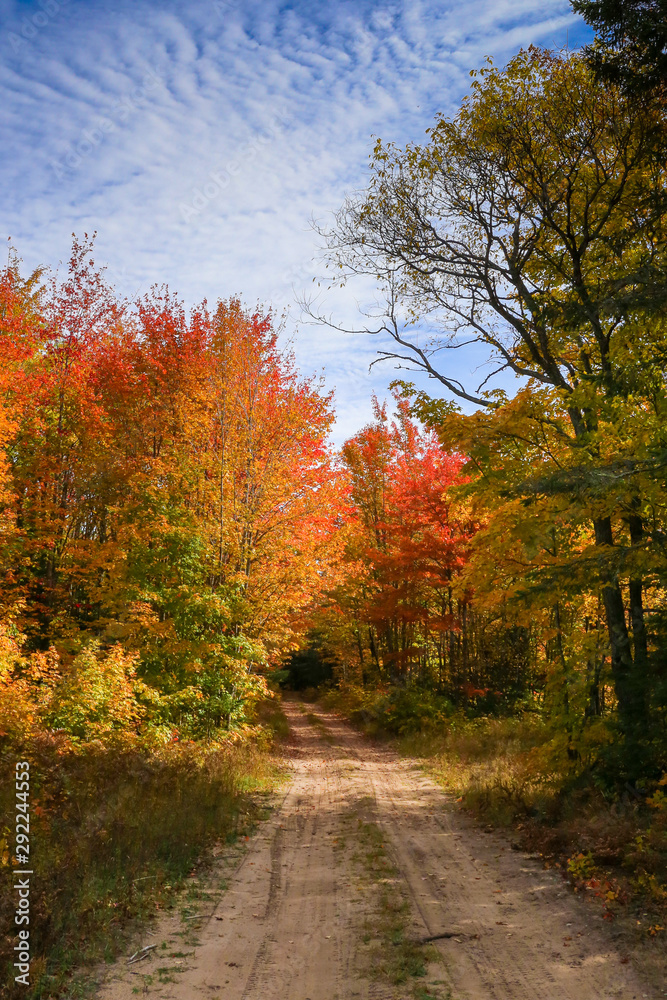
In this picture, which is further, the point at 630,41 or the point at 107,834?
the point at 630,41

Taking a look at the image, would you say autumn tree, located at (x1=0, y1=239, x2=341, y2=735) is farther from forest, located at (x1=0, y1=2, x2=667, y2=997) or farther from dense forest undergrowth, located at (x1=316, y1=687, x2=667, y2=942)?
dense forest undergrowth, located at (x1=316, y1=687, x2=667, y2=942)

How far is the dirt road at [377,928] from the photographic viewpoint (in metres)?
5.03

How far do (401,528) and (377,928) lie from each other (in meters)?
15.0

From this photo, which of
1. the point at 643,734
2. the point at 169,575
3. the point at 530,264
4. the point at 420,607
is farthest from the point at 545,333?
the point at 420,607

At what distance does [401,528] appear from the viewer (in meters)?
20.6

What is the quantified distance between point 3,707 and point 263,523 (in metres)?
7.39

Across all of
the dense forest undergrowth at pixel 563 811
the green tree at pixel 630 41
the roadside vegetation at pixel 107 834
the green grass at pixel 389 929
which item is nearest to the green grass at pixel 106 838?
the roadside vegetation at pixel 107 834

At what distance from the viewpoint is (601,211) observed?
11.4 m

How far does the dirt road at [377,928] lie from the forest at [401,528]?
0.69 metres

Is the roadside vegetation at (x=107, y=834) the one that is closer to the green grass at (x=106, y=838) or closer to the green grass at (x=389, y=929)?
the green grass at (x=106, y=838)

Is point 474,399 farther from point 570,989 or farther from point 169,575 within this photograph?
point 570,989

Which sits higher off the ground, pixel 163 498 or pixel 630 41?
pixel 630 41

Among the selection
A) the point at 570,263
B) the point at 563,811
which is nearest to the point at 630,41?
the point at 570,263

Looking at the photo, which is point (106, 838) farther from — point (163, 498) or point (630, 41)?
point (630, 41)
